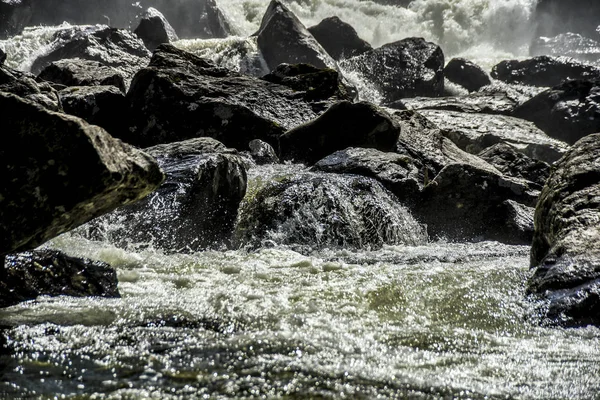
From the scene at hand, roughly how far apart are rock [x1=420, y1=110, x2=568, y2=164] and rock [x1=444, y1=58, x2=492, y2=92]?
31.4 feet

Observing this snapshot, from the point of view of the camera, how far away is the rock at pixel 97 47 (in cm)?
1973

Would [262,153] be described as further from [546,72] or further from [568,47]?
[568,47]

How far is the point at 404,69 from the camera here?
25562 mm

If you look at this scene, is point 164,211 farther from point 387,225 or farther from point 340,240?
point 387,225

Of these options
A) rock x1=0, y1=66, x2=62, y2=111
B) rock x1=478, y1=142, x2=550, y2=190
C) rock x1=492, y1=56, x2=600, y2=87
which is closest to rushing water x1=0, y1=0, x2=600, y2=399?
rock x1=0, y1=66, x2=62, y2=111

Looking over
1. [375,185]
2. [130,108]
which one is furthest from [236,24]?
[375,185]

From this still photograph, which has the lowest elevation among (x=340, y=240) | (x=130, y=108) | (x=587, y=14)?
(x=340, y=240)

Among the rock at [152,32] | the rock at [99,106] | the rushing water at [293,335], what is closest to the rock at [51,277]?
the rushing water at [293,335]

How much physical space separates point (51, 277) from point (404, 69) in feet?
76.9

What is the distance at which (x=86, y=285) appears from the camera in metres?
3.84

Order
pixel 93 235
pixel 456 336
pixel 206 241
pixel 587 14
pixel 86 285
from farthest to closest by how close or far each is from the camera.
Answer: pixel 587 14 → pixel 206 241 → pixel 93 235 → pixel 86 285 → pixel 456 336

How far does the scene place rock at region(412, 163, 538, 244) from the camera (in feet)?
31.1

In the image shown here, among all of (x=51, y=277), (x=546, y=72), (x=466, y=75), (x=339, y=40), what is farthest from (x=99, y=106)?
(x=546, y=72)

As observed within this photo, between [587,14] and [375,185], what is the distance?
144ft
